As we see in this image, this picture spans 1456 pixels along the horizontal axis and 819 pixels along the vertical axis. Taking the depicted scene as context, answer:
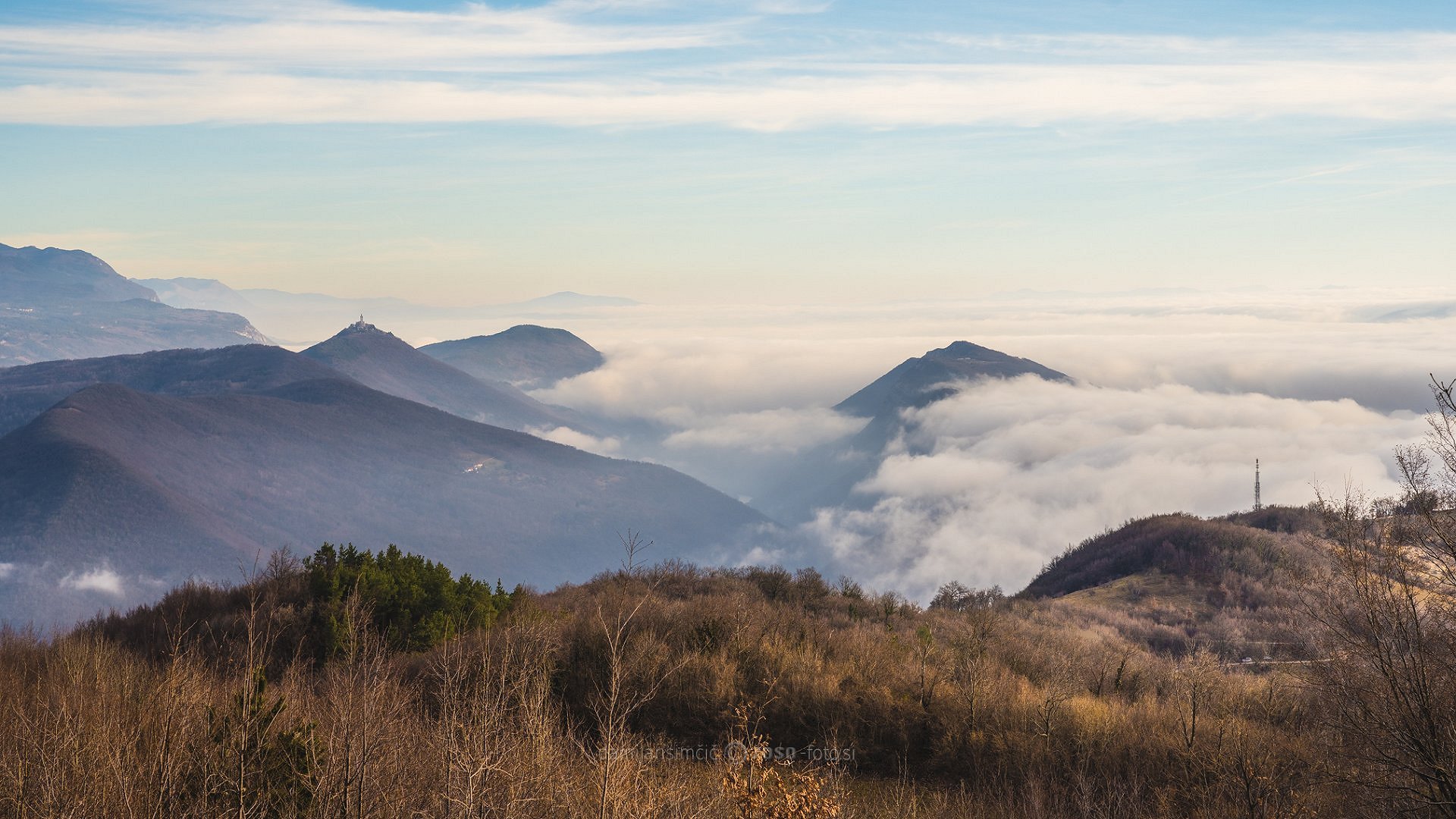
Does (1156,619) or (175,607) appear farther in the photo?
(1156,619)

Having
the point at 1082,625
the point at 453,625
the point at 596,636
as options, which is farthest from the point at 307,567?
the point at 1082,625

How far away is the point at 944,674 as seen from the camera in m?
18.5

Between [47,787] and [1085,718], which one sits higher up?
[47,787]

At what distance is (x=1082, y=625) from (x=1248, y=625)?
23.4 ft

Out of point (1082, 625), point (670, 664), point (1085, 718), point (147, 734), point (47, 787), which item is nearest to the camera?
point (47, 787)

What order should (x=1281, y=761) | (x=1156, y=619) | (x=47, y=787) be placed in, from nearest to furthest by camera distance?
(x=47, y=787)
(x=1281, y=761)
(x=1156, y=619)

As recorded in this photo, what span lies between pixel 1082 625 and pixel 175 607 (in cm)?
3135

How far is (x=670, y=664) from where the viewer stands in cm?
1819

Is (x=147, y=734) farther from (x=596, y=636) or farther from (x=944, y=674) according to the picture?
(x=944, y=674)

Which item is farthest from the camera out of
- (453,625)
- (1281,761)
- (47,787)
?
(453,625)

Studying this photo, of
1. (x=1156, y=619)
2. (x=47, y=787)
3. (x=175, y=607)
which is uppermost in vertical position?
(x=47, y=787)

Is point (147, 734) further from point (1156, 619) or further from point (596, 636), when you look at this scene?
point (1156, 619)

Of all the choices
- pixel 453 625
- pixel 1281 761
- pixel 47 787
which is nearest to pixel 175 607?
pixel 453 625

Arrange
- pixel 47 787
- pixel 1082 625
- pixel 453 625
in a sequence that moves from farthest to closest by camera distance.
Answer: pixel 1082 625
pixel 453 625
pixel 47 787
